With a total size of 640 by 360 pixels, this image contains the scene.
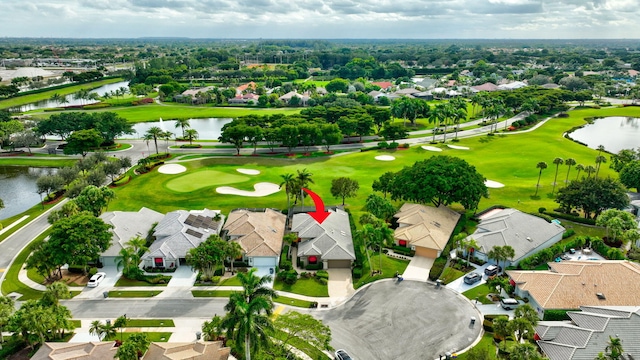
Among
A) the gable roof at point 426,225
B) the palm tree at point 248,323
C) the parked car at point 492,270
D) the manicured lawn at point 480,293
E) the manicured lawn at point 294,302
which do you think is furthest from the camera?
the gable roof at point 426,225

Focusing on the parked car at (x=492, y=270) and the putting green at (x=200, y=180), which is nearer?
the parked car at (x=492, y=270)

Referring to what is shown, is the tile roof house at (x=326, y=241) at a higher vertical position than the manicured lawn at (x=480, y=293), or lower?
higher

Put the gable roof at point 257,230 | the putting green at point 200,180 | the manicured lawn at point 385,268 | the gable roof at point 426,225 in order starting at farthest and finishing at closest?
1. the putting green at point 200,180
2. the gable roof at point 426,225
3. the gable roof at point 257,230
4. the manicured lawn at point 385,268

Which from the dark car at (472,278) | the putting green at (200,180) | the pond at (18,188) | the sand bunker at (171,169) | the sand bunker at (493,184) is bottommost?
the pond at (18,188)

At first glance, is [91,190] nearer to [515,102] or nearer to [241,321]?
[241,321]

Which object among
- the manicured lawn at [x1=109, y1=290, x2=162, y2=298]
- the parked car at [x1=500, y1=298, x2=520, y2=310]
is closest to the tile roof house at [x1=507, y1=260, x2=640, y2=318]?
the parked car at [x1=500, y1=298, x2=520, y2=310]

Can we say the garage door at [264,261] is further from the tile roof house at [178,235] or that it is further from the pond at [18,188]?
the pond at [18,188]

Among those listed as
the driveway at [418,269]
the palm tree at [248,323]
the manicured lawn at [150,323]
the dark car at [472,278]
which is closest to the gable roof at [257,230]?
the manicured lawn at [150,323]
